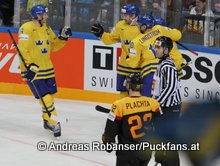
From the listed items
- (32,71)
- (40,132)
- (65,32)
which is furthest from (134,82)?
(40,132)

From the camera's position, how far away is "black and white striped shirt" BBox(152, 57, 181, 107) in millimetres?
4457

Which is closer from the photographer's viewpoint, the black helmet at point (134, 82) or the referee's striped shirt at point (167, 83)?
the black helmet at point (134, 82)

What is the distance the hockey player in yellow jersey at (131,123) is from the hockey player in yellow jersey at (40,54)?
3128 millimetres

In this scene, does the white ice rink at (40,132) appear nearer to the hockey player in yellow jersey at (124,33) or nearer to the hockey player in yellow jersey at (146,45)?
the hockey player in yellow jersey at (124,33)

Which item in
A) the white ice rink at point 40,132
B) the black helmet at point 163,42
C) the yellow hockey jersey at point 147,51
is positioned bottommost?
the white ice rink at point 40,132

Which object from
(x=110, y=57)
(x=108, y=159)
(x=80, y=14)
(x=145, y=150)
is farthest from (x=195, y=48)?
(x=145, y=150)

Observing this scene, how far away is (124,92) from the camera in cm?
744

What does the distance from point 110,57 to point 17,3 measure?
213cm

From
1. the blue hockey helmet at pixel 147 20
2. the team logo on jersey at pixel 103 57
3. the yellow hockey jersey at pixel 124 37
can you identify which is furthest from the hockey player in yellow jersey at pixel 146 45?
the team logo on jersey at pixel 103 57

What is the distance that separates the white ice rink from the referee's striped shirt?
1166mm

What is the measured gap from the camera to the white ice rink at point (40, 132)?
223 inches

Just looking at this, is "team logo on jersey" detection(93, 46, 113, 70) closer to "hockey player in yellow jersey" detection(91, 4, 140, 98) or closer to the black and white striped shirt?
"hockey player in yellow jersey" detection(91, 4, 140, 98)

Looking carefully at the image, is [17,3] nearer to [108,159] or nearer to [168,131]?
[108,159]

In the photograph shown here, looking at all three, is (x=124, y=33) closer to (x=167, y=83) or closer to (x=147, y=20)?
(x=147, y=20)
